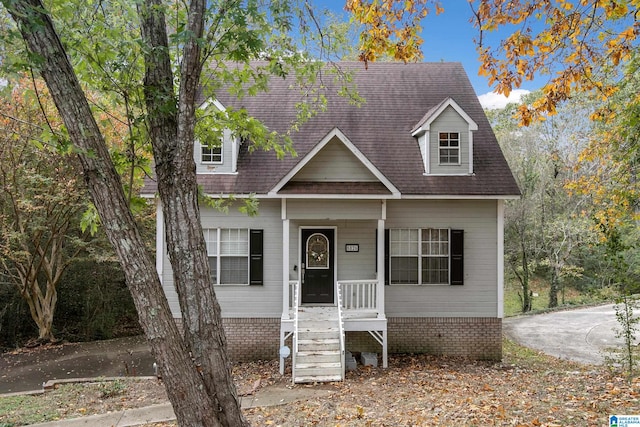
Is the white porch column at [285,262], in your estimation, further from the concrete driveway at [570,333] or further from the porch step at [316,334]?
the concrete driveway at [570,333]

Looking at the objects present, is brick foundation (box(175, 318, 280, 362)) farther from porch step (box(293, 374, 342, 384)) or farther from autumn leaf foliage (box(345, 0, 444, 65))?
autumn leaf foliage (box(345, 0, 444, 65))

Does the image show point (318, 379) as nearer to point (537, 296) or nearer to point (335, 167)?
point (335, 167)

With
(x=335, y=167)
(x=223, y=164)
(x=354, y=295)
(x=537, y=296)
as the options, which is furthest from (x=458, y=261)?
(x=537, y=296)

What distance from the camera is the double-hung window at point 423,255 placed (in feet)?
39.1

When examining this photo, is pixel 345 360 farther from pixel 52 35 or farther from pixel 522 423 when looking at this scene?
pixel 52 35

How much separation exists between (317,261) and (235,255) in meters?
2.17

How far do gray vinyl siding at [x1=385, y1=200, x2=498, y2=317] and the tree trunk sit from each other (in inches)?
330

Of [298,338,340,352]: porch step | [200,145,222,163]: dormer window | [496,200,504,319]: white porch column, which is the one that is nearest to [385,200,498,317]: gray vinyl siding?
[496,200,504,319]: white porch column

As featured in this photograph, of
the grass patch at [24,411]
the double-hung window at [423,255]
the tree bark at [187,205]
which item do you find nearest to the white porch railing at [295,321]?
the double-hung window at [423,255]

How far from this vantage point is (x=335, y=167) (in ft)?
37.7

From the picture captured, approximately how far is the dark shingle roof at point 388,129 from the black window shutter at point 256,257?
117 centimetres

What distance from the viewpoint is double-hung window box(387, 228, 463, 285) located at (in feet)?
39.1

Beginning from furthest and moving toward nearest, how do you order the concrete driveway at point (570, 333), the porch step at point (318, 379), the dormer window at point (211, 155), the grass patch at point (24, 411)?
the concrete driveway at point (570, 333)
the dormer window at point (211, 155)
the porch step at point (318, 379)
the grass patch at point (24, 411)

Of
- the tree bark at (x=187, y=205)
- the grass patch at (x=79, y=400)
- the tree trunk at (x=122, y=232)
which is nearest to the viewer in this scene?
the tree trunk at (x=122, y=232)
